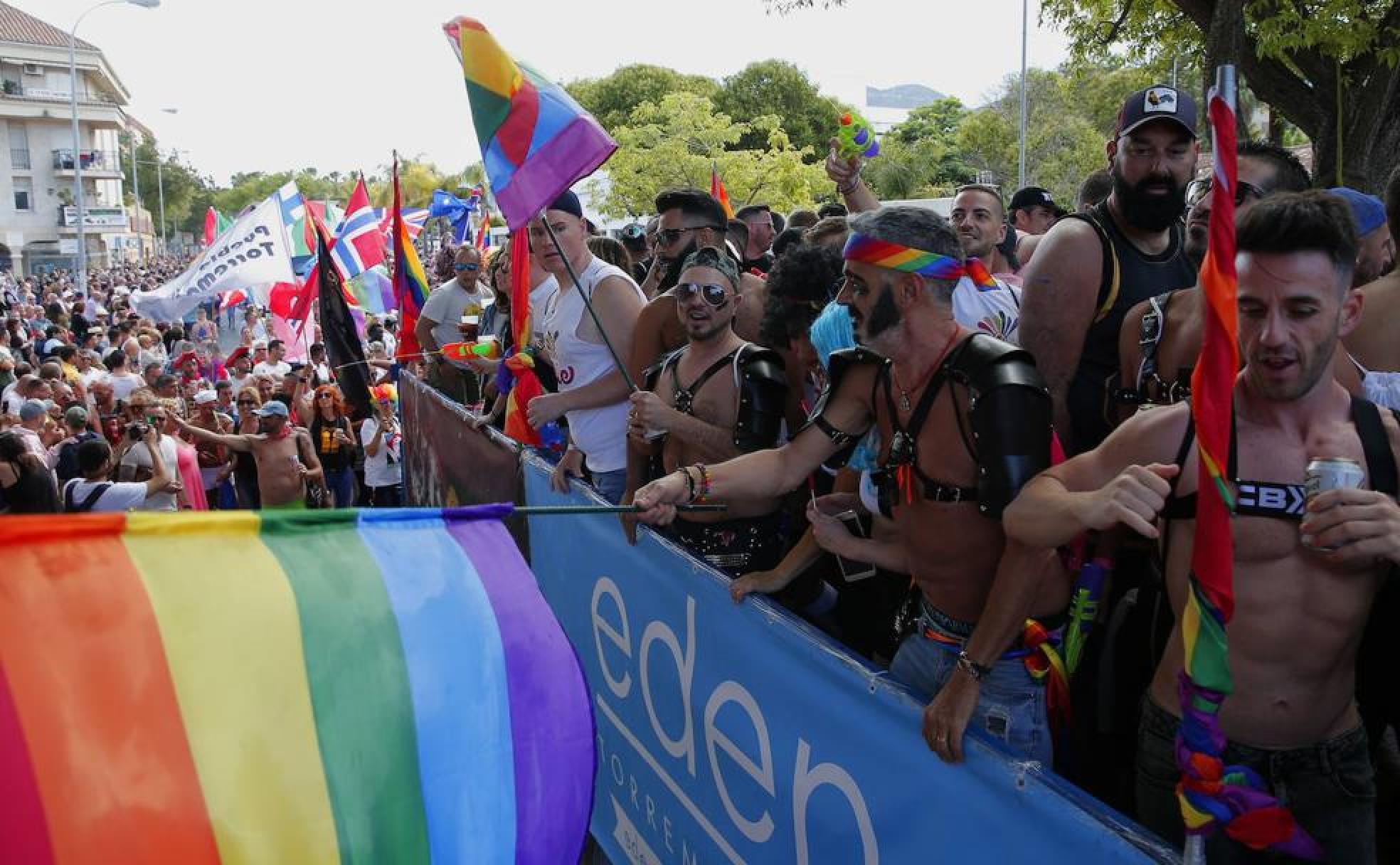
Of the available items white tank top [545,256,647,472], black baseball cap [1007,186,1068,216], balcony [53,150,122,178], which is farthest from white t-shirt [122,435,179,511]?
balcony [53,150,122,178]

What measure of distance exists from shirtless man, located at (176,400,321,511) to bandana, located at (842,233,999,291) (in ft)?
26.9

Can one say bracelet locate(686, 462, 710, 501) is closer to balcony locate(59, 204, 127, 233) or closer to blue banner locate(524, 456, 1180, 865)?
blue banner locate(524, 456, 1180, 865)

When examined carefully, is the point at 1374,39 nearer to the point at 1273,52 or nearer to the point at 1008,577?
the point at 1273,52

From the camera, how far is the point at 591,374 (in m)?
5.60

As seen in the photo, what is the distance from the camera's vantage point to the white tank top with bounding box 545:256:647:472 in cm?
554

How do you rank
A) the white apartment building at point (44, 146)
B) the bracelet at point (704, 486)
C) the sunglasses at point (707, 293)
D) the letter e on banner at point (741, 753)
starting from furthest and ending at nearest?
the white apartment building at point (44, 146), the sunglasses at point (707, 293), the bracelet at point (704, 486), the letter e on banner at point (741, 753)

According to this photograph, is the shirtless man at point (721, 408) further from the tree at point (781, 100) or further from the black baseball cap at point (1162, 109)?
the tree at point (781, 100)

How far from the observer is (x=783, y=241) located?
6309 mm

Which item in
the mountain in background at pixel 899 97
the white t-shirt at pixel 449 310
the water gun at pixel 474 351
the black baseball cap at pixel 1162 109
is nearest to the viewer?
the black baseball cap at pixel 1162 109

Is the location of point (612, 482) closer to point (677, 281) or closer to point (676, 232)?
point (677, 281)

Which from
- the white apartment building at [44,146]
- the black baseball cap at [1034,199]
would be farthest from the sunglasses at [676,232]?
the white apartment building at [44,146]

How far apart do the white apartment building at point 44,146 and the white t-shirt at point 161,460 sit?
7362 cm

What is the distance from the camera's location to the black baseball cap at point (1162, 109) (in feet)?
11.6

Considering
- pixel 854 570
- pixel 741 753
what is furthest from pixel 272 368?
pixel 741 753
